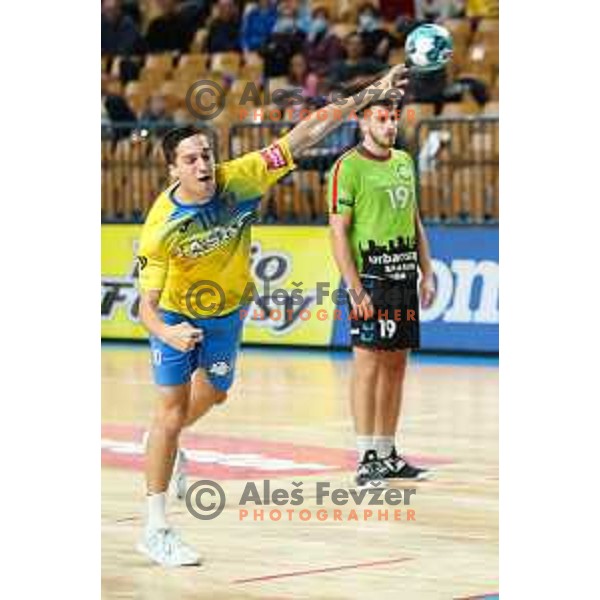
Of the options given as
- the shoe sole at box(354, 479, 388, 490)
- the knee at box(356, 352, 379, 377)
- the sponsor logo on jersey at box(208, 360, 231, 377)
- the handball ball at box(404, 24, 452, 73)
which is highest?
the handball ball at box(404, 24, 452, 73)

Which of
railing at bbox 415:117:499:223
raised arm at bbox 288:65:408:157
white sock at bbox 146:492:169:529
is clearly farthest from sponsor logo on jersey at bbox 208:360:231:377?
railing at bbox 415:117:499:223

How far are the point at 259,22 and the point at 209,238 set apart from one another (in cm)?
1517

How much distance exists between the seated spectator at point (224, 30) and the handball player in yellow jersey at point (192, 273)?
15.3 metres

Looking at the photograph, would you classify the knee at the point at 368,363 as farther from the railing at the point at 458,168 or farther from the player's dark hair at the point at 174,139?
the railing at the point at 458,168

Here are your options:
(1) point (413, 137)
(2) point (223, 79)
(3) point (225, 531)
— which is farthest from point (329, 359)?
(3) point (225, 531)

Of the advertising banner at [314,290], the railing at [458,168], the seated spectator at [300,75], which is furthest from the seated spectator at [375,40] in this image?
the advertising banner at [314,290]

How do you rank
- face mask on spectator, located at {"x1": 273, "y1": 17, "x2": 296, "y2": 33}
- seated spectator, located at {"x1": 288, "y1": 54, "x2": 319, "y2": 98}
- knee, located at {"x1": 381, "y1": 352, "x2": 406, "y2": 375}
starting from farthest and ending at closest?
1. face mask on spectator, located at {"x1": 273, "y1": 17, "x2": 296, "y2": 33}
2. seated spectator, located at {"x1": 288, "y1": 54, "x2": 319, "y2": 98}
3. knee, located at {"x1": 381, "y1": 352, "x2": 406, "y2": 375}

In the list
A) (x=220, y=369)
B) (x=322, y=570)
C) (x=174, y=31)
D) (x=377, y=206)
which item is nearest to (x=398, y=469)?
(x=377, y=206)

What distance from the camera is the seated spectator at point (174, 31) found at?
25.1 meters

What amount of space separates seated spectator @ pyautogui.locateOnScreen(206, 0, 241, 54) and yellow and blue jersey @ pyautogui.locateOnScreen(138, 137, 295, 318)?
1528cm

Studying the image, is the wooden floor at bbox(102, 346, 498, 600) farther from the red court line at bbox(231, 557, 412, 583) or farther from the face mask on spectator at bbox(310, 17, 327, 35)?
the face mask on spectator at bbox(310, 17, 327, 35)

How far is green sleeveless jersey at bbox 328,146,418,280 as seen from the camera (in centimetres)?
1120

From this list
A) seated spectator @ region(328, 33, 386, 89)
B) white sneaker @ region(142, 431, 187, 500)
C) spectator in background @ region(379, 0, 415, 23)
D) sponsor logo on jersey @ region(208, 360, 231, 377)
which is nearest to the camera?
sponsor logo on jersey @ region(208, 360, 231, 377)
